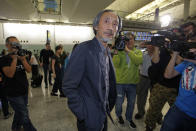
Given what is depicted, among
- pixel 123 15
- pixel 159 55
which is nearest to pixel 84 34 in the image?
pixel 123 15

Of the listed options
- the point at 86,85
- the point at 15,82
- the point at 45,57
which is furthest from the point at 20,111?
the point at 45,57

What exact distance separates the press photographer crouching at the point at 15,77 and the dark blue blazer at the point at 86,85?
38.6 inches

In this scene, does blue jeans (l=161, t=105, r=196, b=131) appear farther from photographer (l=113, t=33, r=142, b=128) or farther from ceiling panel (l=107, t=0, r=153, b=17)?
ceiling panel (l=107, t=0, r=153, b=17)

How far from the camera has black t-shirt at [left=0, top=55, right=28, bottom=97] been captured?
1424mm

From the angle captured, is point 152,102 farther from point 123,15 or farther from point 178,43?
point 123,15

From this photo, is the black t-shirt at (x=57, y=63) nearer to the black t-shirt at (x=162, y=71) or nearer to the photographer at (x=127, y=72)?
the photographer at (x=127, y=72)

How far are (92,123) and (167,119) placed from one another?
0.85 meters

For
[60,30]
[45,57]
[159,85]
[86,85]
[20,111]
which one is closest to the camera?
[86,85]

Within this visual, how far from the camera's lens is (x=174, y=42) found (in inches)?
42.5

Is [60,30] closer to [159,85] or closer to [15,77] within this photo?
[15,77]

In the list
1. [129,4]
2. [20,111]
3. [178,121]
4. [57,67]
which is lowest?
[20,111]

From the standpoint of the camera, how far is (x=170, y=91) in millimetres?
1641

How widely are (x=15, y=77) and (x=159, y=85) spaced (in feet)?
6.48

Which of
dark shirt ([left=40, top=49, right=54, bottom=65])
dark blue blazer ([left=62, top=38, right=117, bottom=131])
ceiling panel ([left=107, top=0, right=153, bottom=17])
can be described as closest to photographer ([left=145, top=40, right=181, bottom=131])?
dark blue blazer ([left=62, top=38, right=117, bottom=131])
